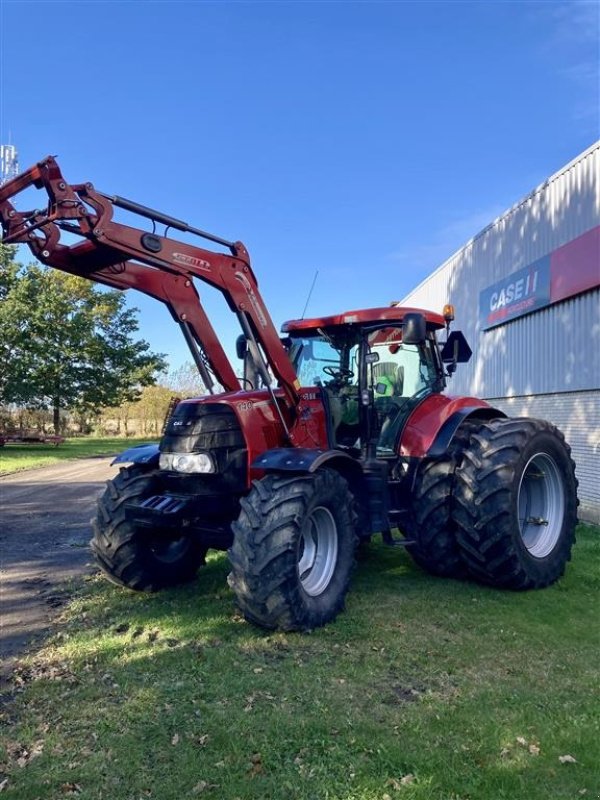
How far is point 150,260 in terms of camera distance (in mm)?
5156

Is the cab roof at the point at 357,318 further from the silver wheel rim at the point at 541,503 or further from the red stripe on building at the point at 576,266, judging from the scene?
the red stripe on building at the point at 576,266

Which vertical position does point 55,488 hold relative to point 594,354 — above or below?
below

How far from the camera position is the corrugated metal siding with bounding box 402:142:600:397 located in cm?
1005

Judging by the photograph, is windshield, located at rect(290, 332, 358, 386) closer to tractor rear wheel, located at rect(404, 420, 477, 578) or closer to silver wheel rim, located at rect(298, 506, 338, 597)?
tractor rear wheel, located at rect(404, 420, 477, 578)

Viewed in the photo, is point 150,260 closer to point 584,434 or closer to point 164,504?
point 164,504

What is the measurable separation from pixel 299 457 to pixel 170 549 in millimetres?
1973

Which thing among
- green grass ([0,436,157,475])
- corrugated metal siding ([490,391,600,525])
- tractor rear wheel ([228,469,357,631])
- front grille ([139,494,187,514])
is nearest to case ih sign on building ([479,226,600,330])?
corrugated metal siding ([490,391,600,525])

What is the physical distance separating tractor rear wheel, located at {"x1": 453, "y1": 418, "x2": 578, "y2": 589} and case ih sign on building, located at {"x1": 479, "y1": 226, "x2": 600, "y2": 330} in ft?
13.7

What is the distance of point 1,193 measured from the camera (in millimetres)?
4738

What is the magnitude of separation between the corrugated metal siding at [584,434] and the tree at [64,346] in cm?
2641

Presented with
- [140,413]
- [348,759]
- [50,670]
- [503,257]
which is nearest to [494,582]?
[348,759]

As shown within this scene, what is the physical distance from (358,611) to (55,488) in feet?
38.8

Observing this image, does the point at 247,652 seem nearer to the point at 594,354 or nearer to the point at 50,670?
the point at 50,670

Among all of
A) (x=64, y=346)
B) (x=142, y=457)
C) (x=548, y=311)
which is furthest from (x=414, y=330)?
(x=64, y=346)
